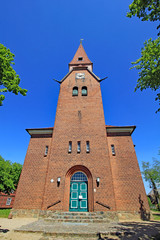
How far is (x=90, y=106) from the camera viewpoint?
16.8m

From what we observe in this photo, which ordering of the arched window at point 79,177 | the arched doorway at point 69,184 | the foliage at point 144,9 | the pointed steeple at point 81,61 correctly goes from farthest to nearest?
the pointed steeple at point 81,61 → the arched window at point 79,177 → the arched doorway at point 69,184 → the foliage at point 144,9

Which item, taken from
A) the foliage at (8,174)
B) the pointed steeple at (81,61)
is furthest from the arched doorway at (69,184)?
the foliage at (8,174)

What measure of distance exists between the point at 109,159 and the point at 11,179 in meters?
26.0

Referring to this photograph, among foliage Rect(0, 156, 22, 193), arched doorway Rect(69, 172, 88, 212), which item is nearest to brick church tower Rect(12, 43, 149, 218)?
arched doorway Rect(69, 172, 88, 212)

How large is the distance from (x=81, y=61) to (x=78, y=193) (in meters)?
22.3

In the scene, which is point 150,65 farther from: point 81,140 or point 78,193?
point 78,193

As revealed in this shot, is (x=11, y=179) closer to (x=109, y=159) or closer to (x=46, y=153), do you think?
(x=46, y=153)

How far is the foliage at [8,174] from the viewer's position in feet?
89.1

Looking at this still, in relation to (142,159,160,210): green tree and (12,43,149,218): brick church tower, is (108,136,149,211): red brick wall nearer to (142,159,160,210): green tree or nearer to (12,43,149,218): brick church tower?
(12,43,149,218): brick church tower

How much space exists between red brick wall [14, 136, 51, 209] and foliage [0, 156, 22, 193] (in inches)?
682

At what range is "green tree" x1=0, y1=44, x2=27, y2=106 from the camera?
766 cm

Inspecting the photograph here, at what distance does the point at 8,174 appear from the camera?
2836cm

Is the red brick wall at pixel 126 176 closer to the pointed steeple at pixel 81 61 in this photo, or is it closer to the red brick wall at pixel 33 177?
the red brick wall at pixel 33 177

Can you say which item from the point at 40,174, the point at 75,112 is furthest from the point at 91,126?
the point at 40,174
